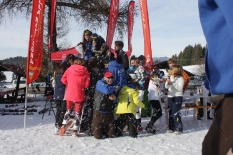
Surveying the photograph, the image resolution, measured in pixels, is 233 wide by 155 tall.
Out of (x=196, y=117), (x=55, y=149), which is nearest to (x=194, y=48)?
(x=196, y=117)

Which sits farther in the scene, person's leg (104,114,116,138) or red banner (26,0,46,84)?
red banner (26,0,46,84)

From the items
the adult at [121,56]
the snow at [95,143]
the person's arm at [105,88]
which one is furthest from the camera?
the adult at [121,56]

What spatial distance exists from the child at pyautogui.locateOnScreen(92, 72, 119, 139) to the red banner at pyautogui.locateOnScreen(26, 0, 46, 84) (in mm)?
1547

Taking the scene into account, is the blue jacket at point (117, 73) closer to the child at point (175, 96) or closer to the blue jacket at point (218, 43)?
the child at point (175, 96)

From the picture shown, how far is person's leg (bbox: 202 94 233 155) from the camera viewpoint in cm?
113

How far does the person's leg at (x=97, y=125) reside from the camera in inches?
223

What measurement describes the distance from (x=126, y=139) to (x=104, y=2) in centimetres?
1379

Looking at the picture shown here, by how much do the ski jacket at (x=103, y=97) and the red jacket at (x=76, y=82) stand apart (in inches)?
12.0

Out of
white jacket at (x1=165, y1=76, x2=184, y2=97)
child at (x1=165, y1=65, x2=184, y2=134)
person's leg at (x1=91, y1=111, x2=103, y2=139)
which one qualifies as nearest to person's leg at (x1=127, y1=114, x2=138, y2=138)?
person's leg at (x1=91, y1=111, x2=103, y2=139)

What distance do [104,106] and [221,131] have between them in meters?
4.58

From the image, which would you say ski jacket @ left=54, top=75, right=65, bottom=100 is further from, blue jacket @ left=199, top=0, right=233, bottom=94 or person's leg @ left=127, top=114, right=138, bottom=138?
blue jacket @ left=199, top=0, right=233, bottom=94

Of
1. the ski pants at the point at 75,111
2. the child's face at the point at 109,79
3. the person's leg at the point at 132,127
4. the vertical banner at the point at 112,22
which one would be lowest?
the person's leg at the point at 132,127

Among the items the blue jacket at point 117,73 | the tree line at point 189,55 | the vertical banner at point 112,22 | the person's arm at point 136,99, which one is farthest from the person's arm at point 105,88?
the tree line at point 189,55

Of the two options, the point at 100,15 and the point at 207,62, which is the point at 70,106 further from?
the point at 100,15
